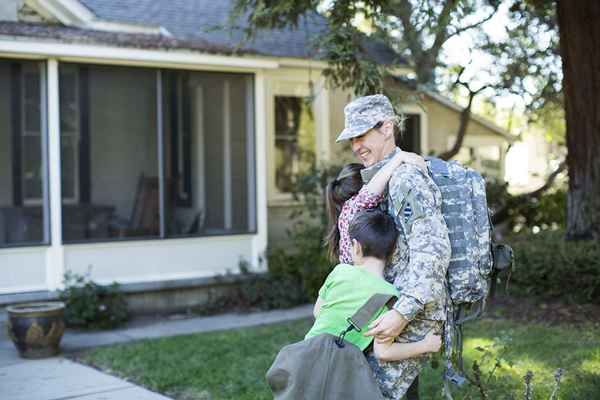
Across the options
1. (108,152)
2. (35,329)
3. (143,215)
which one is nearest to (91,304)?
(35,329)

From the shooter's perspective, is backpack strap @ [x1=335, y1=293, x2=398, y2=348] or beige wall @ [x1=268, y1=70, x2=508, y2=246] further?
beige wall @ [x1=268, y1=70, x2=508, y2=246]

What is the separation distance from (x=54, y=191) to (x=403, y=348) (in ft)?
21.7

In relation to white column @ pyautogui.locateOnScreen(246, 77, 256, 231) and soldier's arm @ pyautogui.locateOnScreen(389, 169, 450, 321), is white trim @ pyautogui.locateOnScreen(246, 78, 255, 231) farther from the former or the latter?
soldier's arm @ pyautogui.locateOnScreen(389, 169, 450, 321)

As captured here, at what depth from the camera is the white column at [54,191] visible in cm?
905

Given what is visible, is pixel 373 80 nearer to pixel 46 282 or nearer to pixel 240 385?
pixel 240 385

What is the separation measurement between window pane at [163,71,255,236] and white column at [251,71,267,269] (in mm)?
107

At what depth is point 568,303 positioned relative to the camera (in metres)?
8.55

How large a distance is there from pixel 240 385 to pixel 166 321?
11.4ft

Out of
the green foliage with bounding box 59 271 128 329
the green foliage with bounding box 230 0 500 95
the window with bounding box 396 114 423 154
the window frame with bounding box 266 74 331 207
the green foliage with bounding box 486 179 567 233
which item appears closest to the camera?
the green foliage with bounding box 230 0 500 95

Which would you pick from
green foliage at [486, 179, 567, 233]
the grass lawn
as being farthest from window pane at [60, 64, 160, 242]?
green foliage at [486, 179, 567, 233]

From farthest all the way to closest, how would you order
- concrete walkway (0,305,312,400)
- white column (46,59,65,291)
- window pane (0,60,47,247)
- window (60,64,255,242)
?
1. window (60,64,255,242)
2. window pane (0,60,47,247)
3. white column (46,59,65,291)
4. concrete walkway (0,305,312,400)

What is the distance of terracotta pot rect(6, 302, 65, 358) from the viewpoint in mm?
7371

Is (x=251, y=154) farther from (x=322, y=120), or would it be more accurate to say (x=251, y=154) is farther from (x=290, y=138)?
(x=322, y=120)

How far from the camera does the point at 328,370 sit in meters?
3.19
